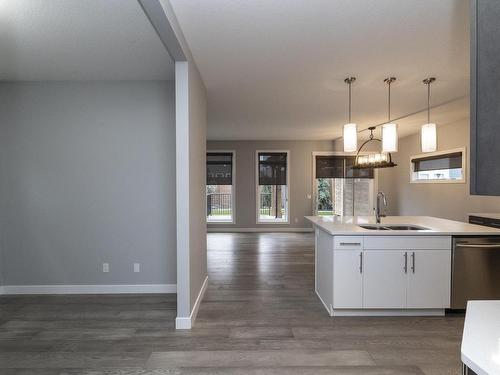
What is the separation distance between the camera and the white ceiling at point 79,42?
80.3 inches

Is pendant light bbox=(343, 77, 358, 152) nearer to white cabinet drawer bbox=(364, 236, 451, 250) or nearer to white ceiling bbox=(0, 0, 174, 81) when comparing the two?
white cabinet drawer bbox=(364, 236, 451, 250)

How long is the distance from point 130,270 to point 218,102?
2659 mm

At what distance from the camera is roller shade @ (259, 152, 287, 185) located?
25.6ft

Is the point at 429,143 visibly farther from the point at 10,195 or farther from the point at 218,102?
the point at 10,195

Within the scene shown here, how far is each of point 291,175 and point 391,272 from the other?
203 inches

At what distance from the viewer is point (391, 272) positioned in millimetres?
2773

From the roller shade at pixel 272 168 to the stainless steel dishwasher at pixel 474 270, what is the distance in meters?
5.24

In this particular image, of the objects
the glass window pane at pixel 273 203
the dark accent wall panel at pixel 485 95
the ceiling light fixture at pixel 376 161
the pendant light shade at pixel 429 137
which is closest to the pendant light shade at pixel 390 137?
the pendant light shade at pixel 429 137

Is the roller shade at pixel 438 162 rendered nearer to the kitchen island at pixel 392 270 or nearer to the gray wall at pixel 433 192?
the gray wall at pixel 433 192

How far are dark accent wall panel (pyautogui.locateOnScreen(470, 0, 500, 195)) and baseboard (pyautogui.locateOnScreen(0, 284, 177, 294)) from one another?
334 centimetres

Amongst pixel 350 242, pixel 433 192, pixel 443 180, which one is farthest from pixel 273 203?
pixel 350 242

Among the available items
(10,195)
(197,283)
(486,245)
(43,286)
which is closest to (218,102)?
(197,283)

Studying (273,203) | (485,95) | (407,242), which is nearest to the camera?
(485,95)

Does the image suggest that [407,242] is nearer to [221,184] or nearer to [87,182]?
[87,182]
